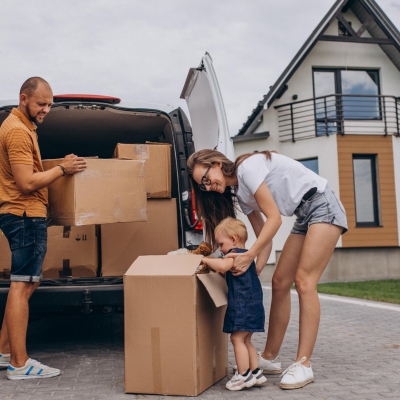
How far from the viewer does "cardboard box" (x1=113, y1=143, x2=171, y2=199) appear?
180 inches

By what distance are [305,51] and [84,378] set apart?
1568 centimetres

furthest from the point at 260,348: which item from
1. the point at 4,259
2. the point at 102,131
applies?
the point at 102,131

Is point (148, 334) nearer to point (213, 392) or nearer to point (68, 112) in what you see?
point (213, 392)

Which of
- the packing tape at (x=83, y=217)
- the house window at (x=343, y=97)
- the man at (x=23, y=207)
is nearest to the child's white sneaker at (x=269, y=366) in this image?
the man at (x=23, y=207)

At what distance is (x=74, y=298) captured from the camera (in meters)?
4.01

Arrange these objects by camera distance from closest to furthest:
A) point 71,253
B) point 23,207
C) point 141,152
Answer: point 23,207 → point 71,253 → point 141,152

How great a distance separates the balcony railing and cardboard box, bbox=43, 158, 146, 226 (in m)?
13.8

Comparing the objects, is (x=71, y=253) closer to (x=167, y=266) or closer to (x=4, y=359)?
(x=4, y=359)

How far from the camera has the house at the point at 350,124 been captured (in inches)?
663

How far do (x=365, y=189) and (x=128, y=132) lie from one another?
13.3 metres

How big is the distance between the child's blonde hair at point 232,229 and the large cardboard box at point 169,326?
0.81 ft

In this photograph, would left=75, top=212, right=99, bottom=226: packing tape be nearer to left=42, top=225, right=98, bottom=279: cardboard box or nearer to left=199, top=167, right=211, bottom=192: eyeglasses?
left=42, top=225, right=98, bottom=279: cardboard box

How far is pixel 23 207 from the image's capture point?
367cm

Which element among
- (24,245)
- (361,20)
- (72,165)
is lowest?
(24,245)
